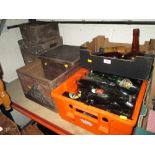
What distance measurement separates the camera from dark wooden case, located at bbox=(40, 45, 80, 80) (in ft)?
3.80

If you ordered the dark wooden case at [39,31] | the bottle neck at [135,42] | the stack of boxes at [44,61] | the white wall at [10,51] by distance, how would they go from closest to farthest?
the bottle neck at [135,42] → the stack of boxes at [44,61] → the dark wooden case at [39,31] → the white wall at [10,51]

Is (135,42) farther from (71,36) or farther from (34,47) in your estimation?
(34,47)

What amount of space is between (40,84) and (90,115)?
0.42m

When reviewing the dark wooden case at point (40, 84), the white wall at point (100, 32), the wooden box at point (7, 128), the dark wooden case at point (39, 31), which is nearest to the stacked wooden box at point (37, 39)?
the dark wooden case at point (39, 31)

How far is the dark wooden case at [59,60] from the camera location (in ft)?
3.80

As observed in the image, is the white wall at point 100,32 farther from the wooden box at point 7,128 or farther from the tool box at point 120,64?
the wooden box at point 7,128

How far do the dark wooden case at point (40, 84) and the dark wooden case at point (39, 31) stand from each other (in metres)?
0.28

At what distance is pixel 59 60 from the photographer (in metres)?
1.18

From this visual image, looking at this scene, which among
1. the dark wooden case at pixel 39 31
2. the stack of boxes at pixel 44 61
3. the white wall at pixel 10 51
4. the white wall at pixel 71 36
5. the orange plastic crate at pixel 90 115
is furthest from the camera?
the white wall at pixel 10 51

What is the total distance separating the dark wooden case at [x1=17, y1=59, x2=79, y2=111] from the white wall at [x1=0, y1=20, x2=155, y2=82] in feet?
1.37

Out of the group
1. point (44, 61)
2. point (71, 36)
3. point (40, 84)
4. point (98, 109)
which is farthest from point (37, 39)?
point (98, 109)
